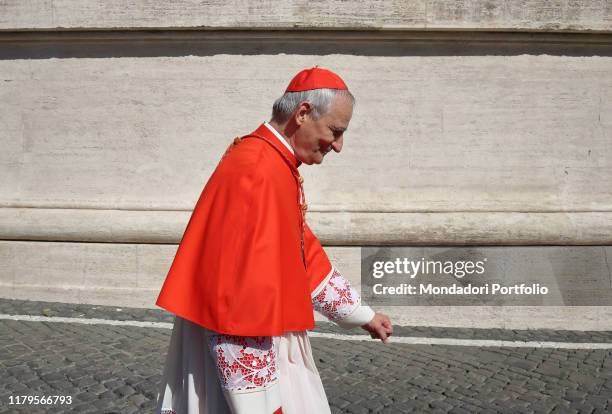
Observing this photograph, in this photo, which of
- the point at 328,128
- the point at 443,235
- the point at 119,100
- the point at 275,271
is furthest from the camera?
the point at 119,100

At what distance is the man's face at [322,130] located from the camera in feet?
7.69

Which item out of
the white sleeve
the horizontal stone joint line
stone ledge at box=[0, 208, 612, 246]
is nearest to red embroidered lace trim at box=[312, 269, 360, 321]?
the white sleeve

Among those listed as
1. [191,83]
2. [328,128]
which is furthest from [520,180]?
[328,128]

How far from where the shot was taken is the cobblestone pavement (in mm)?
4512

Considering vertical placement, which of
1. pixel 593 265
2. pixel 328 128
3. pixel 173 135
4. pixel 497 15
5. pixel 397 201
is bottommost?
pixel 593 265

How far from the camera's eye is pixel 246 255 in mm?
2076

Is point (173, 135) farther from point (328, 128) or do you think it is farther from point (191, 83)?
point (328, 128)

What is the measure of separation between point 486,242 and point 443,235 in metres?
0.42

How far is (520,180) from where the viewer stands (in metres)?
7.34

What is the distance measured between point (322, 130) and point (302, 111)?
3.5 inches

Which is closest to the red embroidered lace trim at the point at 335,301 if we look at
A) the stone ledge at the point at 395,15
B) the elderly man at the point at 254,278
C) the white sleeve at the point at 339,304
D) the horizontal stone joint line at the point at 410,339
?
the white sleeve at the point at 339,304

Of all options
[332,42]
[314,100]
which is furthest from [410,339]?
[314,100]

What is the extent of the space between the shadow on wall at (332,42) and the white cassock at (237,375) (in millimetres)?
5376

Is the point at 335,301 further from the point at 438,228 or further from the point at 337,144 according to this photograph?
the point at 438,228
